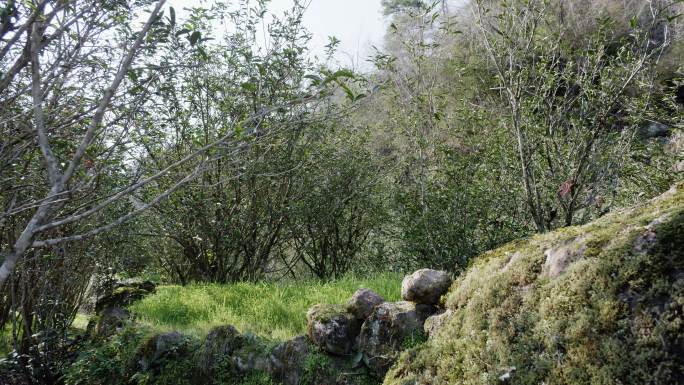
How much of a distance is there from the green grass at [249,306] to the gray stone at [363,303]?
448mm

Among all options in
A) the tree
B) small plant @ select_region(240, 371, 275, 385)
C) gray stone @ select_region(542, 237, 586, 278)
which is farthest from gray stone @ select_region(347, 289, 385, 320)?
the tree

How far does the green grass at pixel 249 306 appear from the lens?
5066 millimetres

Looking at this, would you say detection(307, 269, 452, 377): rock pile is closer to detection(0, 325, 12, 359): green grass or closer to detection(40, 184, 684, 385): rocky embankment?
detection(40, 184, 684, 385): rocky embankment

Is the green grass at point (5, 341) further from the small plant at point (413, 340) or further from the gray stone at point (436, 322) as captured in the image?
the gray stone at point (436, 322)

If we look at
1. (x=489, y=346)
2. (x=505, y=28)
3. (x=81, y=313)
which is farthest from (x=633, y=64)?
(x=81, y=313)

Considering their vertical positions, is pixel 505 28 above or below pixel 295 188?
above

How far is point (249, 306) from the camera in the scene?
5641 millimetres

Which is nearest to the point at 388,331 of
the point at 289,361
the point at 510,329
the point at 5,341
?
the point at 289,361

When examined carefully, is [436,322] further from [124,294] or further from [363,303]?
[124,294]

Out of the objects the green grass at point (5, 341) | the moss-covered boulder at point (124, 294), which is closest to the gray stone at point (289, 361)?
the moss-covered boulder at point (124, 294)

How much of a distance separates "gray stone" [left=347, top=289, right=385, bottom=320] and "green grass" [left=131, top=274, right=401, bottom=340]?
0.45 metres

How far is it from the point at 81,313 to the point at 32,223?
293 inches

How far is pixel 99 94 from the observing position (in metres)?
4.33

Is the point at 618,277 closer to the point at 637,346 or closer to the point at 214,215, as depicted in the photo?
the point at 637,346
